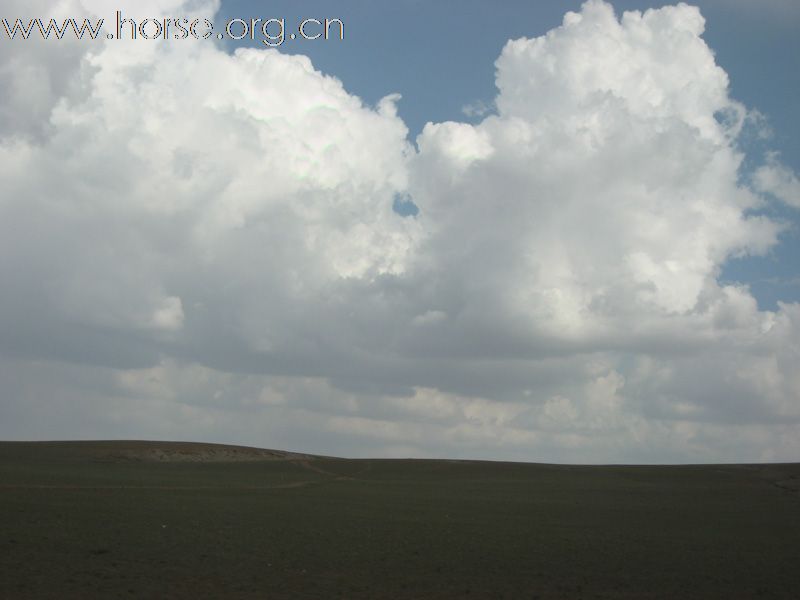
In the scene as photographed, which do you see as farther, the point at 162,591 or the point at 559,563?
the point at 559,563

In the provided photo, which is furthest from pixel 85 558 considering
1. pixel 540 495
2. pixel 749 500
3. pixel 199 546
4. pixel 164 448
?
pixel 164 448

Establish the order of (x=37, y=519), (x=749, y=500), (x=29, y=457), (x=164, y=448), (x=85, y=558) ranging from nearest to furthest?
(x=85, y=558), (x=37, y=519), (x=749, y=500), (x=29, y=457), (x=164, y=448)

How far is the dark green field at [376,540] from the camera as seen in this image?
2380 centimetres

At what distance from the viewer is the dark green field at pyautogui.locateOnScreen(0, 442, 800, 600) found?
937 inches

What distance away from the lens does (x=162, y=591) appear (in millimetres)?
21828

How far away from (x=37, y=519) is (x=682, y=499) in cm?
4698

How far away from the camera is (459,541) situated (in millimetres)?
33094

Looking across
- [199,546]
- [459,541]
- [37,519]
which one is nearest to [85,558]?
[199,546]

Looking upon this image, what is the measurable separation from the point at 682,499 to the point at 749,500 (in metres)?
4.96

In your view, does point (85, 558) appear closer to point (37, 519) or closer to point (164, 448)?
point (37, 519)

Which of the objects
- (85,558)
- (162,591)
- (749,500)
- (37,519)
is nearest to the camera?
(162,591)

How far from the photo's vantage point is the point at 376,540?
3244 centimetres

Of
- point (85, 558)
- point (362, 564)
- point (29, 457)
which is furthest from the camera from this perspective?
point (29, 457)

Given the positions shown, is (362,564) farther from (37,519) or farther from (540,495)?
(540,495)
